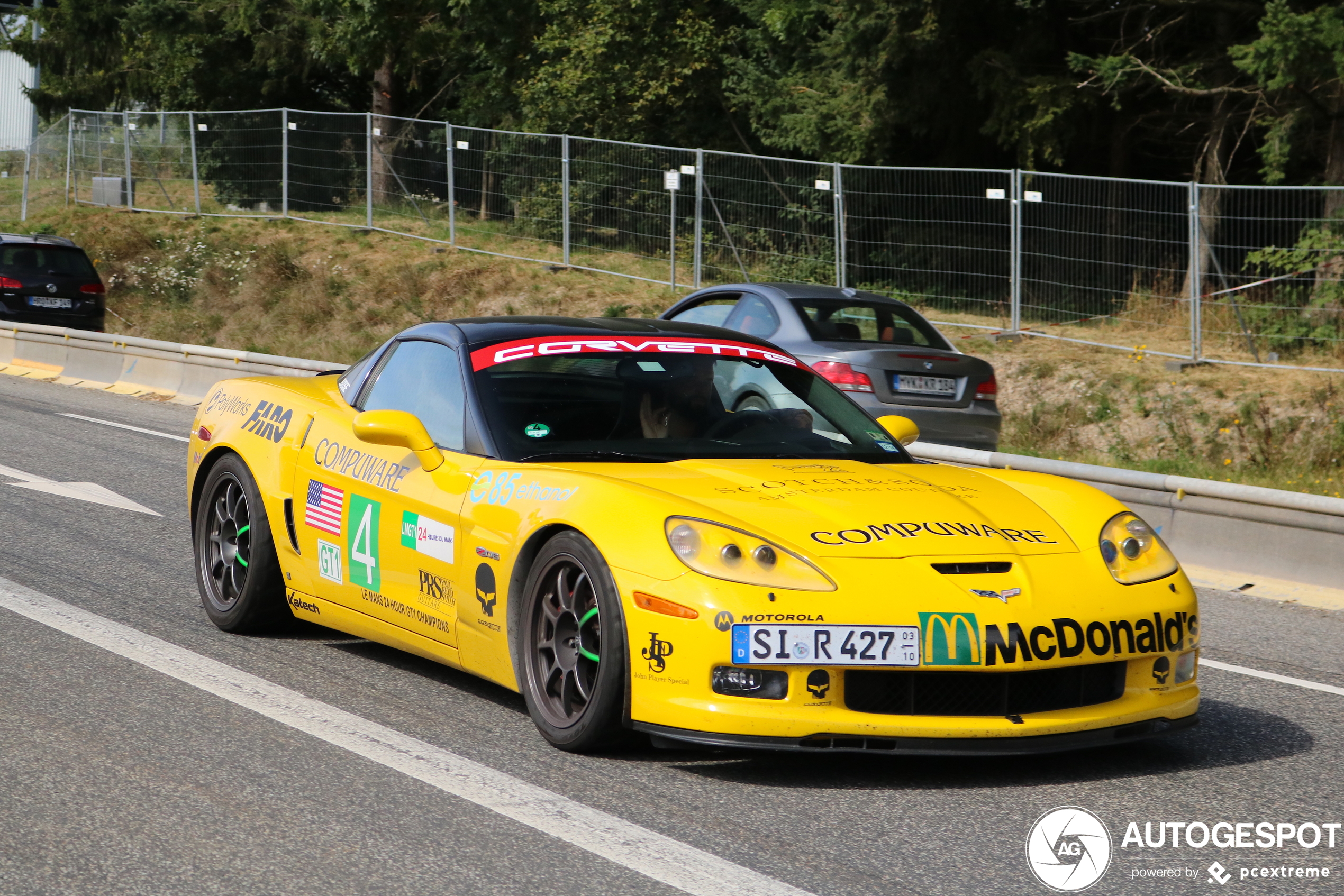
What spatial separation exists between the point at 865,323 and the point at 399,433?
7.89 m

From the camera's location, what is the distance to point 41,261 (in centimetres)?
2369

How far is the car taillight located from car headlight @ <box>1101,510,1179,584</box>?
7.16m

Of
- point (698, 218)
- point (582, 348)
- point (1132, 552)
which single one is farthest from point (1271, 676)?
point (698, 218)

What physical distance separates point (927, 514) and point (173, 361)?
14949mm

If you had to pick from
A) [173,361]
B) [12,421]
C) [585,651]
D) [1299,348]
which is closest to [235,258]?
[173,361]

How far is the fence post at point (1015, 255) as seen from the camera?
63.7 ft

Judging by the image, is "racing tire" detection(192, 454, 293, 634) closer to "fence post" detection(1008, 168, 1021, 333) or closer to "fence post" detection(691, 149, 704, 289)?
"fence post" detection(1008, 168, 1021, 333)

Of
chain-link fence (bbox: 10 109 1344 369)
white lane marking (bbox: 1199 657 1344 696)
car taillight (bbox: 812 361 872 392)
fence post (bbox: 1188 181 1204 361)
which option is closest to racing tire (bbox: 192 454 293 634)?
white lane marking (bbox: 1199 657 1344 696)

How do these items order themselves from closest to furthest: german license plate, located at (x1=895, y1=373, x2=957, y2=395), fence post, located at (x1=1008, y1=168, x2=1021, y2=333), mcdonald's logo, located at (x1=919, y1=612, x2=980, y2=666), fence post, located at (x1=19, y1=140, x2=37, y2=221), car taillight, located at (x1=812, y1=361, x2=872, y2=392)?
1. mcdonald's logo, located at (x1=919, y1=612, x2=980, y2=666)
2. car taillight, located at (x1=812, y1=361, x2=872, y2=392)
3. german license plate, located at (x1=895, y1=373, x2=957, y2=395)
4. fence post, located at (x1=1008, y1=168, x2=1021, y2=333)
5. fence post, located at (x1=19, y1=140, x2=37, y2=221)

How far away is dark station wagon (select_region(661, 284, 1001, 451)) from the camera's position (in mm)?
12516

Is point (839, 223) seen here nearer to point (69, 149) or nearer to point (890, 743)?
point (890, 743)

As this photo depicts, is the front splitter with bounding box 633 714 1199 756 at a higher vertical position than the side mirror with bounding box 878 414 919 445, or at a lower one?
lower

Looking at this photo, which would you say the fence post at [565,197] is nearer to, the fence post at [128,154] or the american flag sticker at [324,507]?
the fence post at [128,154]

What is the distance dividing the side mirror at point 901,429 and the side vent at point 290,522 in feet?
7.79
